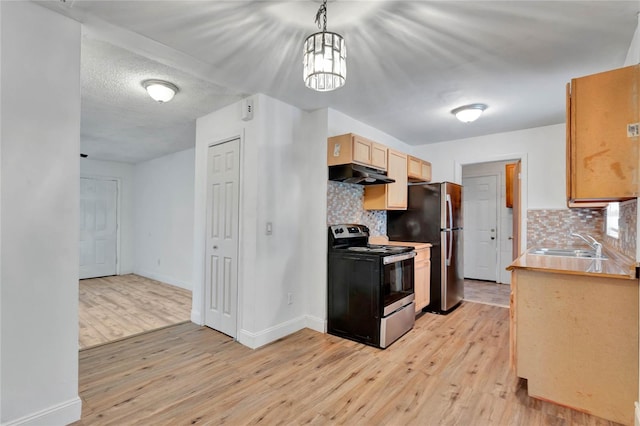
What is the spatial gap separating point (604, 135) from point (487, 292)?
395cm

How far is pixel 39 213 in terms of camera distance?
69.9 inches

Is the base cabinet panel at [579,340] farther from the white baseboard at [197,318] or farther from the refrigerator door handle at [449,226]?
the white baseboard at [197,318]

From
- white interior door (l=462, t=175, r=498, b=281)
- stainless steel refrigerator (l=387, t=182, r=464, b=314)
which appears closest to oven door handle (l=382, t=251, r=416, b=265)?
stainless steel refrigerator (l=387, t=182, r=464, b=314)

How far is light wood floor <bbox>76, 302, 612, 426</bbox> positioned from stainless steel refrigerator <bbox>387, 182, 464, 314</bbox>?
794 millimetres

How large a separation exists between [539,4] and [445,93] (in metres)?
1.28

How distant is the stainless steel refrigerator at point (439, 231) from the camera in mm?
4023

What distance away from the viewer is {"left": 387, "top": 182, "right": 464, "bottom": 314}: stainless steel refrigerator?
4.02m

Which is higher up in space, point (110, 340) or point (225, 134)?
point (225, 134)

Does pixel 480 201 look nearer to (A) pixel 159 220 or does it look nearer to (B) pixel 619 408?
(B) pixel 619 408

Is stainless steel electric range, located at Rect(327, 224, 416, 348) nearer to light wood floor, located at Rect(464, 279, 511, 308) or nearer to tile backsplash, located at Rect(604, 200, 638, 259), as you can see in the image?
tile backsplash, located at Rect(604, 200, 638, 259)

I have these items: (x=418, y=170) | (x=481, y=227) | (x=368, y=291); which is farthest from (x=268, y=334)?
Answer: (x=481, y=227)

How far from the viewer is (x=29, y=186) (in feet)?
5.71

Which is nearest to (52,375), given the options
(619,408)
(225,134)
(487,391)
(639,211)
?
(225,134)

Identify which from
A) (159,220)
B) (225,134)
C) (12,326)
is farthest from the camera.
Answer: (159,220)
